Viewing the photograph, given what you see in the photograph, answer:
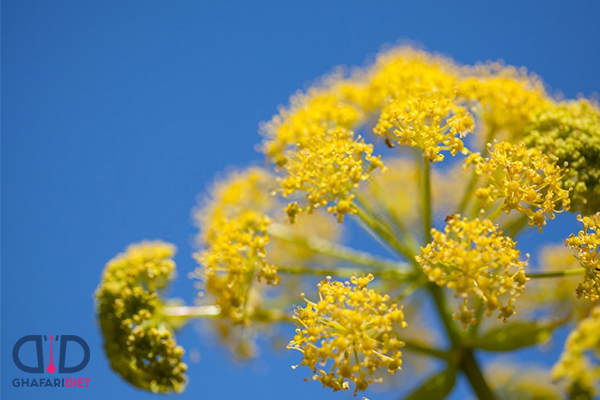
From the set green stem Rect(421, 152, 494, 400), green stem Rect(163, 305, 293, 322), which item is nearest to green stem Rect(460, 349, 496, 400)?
green stem Rect(421, 152, 494, 400)

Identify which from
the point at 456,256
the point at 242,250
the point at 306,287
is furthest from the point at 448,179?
the point at 456,256

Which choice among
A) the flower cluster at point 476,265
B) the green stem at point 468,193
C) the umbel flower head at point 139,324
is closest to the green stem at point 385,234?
the green stem at point 468,193

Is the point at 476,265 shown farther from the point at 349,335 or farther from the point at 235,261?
the point at 235,261

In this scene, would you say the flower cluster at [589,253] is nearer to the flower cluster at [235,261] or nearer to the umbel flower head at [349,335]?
the umbel flower head at [349,335]

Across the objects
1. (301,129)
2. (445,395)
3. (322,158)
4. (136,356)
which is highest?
(301,129)

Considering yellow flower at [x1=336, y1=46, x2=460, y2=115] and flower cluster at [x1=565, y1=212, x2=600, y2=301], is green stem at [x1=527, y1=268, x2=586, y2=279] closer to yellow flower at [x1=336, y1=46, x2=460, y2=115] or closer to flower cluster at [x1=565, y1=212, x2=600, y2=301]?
flower cluster at [x1=565, y1=212, x2=600, y2=301]

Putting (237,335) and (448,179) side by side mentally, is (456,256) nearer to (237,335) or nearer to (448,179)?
(237,335)

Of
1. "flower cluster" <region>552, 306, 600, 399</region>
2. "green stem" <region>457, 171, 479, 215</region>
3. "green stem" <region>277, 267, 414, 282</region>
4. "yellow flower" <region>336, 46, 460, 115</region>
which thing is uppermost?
"yellow flower" <region>336, 46, 460, 115</region>
